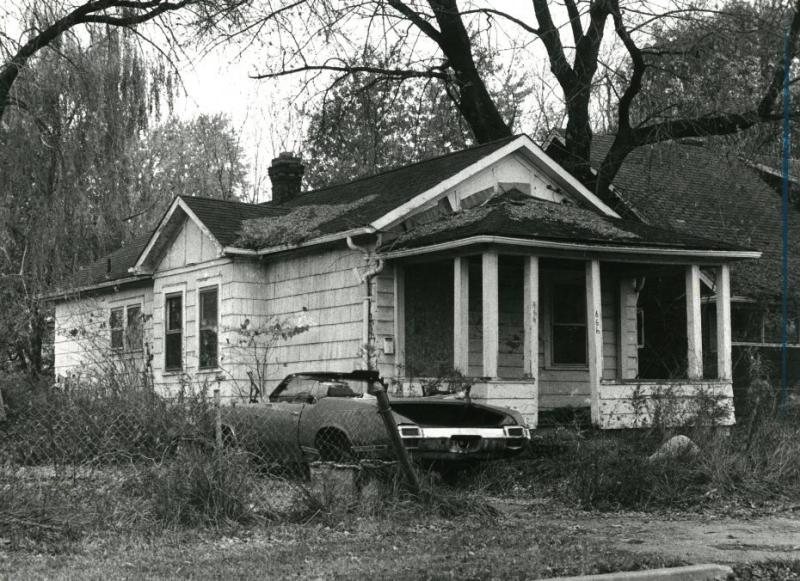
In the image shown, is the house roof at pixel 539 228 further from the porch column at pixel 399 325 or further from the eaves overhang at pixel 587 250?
the porch column at pixel 399 325

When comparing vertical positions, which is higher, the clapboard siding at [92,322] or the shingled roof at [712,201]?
the shingled roof at [712,201]

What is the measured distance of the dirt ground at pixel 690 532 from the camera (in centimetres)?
827

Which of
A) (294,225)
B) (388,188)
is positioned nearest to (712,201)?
(388,188)

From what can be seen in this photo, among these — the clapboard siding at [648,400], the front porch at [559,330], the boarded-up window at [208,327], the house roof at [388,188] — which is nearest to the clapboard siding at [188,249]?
the boarded-up window at [208,327]

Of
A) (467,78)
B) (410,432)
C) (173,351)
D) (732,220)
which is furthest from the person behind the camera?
(732,220)

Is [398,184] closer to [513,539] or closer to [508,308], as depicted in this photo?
[508,308]

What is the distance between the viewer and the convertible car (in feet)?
36.3

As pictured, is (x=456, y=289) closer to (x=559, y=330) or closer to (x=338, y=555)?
(x=559, y=330)

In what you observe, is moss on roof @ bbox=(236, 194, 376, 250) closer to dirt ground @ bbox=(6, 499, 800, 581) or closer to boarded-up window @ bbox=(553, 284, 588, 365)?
boarded-up window @ bbox=(553, 284, 588, 365)

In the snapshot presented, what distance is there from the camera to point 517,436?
11.9 m

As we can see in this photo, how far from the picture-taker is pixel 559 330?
18.8 m

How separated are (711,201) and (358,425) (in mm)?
16338

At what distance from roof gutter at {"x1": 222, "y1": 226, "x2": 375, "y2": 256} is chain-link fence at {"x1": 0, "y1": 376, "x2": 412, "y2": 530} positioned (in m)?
4.26

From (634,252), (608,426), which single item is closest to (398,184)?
(634,252)
